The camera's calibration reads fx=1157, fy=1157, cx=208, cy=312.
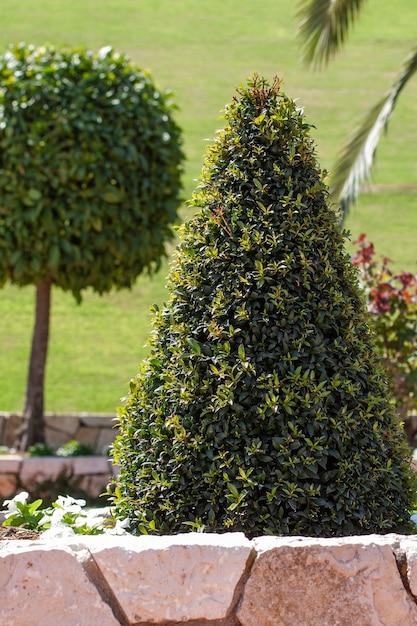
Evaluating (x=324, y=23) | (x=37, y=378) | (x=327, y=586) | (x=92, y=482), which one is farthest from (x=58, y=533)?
(x=37, y=378)

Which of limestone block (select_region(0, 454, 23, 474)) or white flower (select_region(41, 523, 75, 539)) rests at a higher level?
white flower (select_region(41, 523, 75, 539))

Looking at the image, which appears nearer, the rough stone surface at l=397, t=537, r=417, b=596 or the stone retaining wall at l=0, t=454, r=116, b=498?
the rough stone surface at l=397, t=537, r=417, b=596

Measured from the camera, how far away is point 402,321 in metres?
8.01

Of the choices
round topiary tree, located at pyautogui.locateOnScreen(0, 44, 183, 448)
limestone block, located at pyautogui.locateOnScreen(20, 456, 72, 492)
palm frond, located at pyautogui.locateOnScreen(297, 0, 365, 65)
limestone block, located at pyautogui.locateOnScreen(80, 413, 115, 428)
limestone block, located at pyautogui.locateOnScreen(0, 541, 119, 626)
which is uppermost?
palm frond, located at pyautogui.locateOnScreen(297, 0, 365, 65)

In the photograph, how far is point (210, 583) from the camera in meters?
2.86

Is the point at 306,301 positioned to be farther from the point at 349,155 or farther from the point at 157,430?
the point at 349,155

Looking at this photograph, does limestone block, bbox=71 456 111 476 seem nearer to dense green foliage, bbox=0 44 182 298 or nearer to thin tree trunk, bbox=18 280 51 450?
thin tree trunk, bbox=18 280 51 450

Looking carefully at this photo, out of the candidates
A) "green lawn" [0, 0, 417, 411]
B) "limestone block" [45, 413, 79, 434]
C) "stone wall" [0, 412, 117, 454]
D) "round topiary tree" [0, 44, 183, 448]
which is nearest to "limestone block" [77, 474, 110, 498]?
"stone wall" [0, 412, 117, 454]

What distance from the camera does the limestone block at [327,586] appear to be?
2859mm

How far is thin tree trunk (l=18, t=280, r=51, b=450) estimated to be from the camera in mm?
8875

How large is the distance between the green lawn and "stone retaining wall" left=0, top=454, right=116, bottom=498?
222 cm

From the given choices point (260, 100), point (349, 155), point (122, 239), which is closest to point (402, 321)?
point (349, 155)

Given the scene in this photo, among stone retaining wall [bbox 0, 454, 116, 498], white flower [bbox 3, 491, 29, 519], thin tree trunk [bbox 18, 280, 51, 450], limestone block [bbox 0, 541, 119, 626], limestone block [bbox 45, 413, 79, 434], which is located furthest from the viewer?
limestone block [bbox 45, 413, 79, 434]

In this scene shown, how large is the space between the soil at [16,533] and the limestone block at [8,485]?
4795mm
